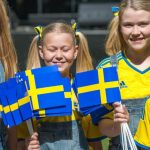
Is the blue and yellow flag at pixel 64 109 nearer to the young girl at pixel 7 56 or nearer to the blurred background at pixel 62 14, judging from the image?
the young girl at pixel 7 56

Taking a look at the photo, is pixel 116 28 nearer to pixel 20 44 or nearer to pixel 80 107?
pixel 80 107

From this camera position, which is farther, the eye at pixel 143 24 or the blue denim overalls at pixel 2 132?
the eye at pixel 143 24

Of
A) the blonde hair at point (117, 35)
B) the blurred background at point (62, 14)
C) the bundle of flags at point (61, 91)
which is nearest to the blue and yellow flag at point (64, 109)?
the bundle of flags at point (61, 91)

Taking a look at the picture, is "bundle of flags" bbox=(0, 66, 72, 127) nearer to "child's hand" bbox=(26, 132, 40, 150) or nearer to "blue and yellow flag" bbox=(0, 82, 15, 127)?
"blue and yellow flag" bbox=(0, 82, 15, 127)

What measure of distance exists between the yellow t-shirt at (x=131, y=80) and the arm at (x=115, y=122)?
6 centimetres

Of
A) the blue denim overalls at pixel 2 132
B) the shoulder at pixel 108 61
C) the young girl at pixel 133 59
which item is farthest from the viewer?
the shoulder at pixel 108 61

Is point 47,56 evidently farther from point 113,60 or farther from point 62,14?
point 62,14

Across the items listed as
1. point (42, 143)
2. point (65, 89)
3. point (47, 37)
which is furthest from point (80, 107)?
point (47, 37)

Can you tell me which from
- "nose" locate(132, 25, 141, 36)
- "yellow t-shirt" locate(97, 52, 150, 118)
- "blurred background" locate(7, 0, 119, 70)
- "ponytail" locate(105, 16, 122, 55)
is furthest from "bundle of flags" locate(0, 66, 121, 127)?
"blurred background" locate(7, 0, 119, 70)

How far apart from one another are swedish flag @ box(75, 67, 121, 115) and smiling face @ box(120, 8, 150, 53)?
33cm

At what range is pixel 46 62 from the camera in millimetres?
3203

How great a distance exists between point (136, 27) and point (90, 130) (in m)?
0.67

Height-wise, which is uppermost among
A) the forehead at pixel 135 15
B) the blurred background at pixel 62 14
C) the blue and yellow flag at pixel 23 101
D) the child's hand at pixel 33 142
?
the forehead at pixel 135 15

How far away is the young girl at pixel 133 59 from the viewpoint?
3131 millimetres
